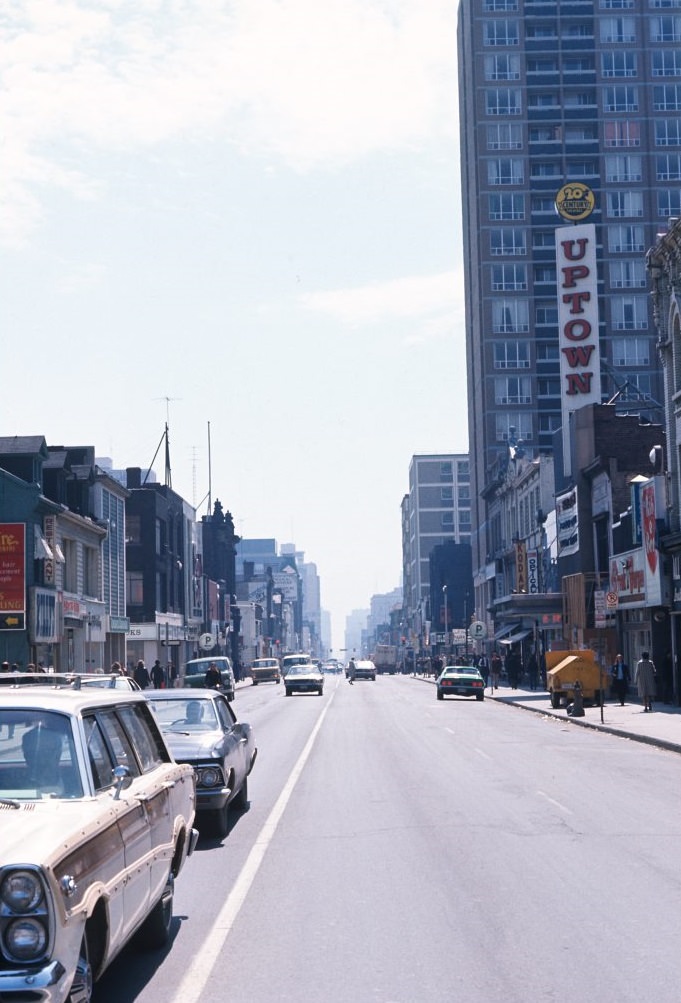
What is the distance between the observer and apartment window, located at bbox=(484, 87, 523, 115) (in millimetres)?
113750

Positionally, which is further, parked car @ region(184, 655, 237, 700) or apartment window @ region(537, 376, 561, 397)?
apartment window @ region(537, 376, 561, 397)

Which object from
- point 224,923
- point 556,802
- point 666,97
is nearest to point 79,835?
point 224,923


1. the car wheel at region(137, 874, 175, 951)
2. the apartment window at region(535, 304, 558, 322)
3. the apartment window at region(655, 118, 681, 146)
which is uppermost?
the apartment window at region(655, 118, 681, 146)

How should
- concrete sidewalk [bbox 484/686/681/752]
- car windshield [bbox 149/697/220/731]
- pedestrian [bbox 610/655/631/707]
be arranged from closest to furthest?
car windshield [bbox 149/697/220/731]
concrete sidewalk [bbox 484/686/681/752]
pedestrian [bbox 610/655/631/707]

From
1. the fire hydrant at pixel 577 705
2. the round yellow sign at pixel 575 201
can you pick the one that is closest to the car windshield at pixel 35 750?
the fire hydrant at pixel 577 705

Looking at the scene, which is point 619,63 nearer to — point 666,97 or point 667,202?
point 666,97

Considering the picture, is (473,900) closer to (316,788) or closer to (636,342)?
(316,788)

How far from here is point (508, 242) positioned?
113m

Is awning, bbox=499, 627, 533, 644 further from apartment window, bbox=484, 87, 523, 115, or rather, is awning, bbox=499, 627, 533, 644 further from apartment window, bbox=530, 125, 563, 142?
apartment window, bbox=484, 87, 523, 115

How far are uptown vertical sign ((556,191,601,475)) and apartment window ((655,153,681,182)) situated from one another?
154 ft

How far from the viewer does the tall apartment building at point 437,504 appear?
18288 cm

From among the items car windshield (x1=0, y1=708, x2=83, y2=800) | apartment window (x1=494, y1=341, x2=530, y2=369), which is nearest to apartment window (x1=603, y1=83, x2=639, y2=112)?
apartment window (x1=494, y1=341, x2=530, y2=369)

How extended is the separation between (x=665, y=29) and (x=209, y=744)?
368 ft

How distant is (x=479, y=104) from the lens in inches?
4471
